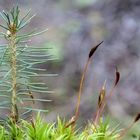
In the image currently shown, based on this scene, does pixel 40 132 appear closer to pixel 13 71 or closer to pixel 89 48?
pixel 13 71

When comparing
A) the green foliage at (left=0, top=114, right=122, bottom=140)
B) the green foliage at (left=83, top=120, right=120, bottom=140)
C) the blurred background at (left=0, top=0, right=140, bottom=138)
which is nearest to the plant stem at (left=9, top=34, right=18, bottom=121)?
the green foliage at (left=0, top=114, right=122, bottom=140)

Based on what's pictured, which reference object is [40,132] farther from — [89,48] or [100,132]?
[89,48]

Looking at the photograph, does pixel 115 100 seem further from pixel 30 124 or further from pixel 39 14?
pixel 30 124

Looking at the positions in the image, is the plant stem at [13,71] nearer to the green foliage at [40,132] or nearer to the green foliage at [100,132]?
the green foliage at [40,132]

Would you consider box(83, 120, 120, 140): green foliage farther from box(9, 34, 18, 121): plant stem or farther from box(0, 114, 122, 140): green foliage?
box(9, 34, 18, 121): plant stem

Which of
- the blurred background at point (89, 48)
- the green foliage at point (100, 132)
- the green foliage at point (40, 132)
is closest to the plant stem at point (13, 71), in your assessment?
the green foliage at point (40, 132)

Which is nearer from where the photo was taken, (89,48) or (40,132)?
(40,132)

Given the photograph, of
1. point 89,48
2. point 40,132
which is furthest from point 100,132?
point 89,48

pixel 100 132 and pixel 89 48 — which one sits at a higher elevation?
pixel 89 48
